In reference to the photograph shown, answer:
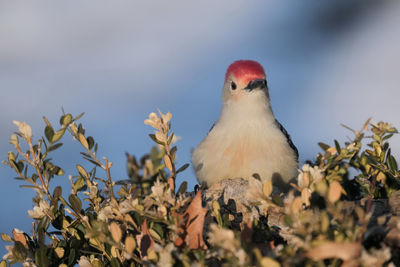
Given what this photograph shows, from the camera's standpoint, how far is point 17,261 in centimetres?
234

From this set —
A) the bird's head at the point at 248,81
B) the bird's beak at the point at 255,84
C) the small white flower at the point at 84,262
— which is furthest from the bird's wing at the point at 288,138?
the small white flower at the point at 84,262

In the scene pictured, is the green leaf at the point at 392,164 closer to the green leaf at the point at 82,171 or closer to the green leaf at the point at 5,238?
the green leaf at the point at 82,171

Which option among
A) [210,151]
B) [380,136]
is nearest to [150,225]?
[210,151]

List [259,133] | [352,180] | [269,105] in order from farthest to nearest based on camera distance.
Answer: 1. [269,105]
2. [259,133]
3. [352,180]

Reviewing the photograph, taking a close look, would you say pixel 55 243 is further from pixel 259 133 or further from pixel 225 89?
pixel 225 89

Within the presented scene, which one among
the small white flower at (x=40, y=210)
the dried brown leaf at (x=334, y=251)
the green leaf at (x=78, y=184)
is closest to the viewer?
the dried brown leaf at (x=334, y=251)

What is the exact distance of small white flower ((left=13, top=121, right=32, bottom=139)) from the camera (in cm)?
241

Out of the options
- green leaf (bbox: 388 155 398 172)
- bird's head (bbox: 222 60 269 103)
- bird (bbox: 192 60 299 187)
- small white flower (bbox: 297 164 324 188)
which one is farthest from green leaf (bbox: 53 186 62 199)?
green leaf (bbox: 388 155 398 172)

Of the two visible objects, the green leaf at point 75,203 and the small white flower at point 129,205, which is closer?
the small white flower at point 129,205

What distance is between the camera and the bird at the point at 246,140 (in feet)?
11.1

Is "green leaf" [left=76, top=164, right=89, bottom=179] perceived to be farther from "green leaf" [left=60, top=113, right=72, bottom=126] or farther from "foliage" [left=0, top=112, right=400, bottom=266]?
"green leaf" [left=60, top=113, right=72, bottom=126]

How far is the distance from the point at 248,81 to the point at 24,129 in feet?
6.67

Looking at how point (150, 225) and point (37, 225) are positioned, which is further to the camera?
point (37, 225)

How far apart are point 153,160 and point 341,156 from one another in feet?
4.00
